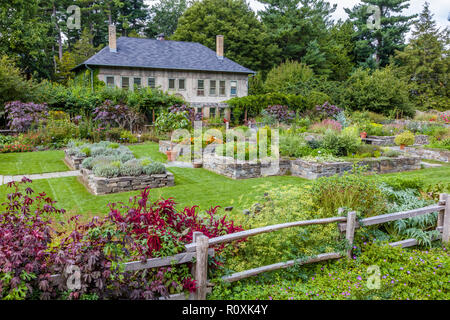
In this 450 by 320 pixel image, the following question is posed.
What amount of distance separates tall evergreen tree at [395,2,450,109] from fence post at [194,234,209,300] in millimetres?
33777

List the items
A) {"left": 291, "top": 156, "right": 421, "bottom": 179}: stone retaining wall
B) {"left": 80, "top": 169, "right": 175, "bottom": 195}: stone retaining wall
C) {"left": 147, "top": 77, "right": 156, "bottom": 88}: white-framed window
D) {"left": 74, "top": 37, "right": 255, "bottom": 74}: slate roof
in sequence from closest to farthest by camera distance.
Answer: {"left": 80, "top": 169, "right": 175, "bottom": 195}: stone retaining wall → {"left": 291, "top": 156, "right": 421, "bottom": 179}: stone retaining wall → {"left": 74, "top": 37, "right": 255, "bottom": 74}: slate roof → {"left": 147, "top": 77, "right": 156, "bottom": 88}: white-framed window

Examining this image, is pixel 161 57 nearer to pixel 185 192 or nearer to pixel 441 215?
pixel 185 192

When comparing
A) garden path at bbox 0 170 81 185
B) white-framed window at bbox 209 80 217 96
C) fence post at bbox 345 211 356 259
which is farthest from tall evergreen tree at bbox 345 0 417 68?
fence post at bbox 345 211 356 259

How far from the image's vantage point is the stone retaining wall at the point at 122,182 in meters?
7.52

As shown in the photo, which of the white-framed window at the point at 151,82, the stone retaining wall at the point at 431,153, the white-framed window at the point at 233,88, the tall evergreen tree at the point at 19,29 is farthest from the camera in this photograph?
the white-framed window at the point at 233,88

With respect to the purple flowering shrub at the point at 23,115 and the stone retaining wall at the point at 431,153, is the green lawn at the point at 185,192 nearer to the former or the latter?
the stone retaining wall at the point at 431,153

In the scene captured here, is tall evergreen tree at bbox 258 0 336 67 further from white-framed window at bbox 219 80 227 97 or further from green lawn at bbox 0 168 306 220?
green lawn at bbox 0 168 306 220

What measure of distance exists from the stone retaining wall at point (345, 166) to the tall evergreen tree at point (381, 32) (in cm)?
3061

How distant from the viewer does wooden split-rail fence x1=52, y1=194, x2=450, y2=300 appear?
10.9 feet

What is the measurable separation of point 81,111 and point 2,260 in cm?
1592

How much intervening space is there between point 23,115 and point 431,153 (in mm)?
15839

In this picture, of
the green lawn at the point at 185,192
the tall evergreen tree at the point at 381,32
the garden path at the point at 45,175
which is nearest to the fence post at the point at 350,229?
the green lawn at the point at 185,192
